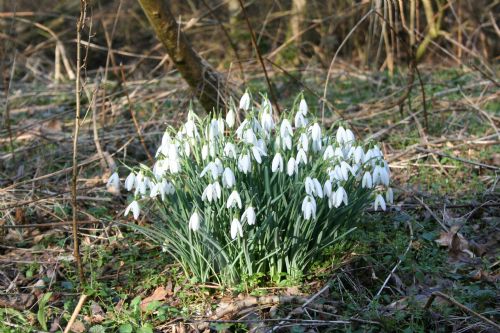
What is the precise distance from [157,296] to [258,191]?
723mm

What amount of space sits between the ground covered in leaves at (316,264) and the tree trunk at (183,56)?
338 millimetres

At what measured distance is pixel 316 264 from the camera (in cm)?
343

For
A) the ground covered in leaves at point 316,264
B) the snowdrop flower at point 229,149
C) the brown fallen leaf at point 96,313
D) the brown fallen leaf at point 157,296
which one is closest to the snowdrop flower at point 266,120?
the snowdrop flower at point 229,149

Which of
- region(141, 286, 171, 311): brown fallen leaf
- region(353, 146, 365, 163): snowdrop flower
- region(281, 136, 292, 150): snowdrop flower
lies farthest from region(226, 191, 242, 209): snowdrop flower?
region(141, 286, 171, 311): brown fallen leaf

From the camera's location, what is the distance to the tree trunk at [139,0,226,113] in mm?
4709

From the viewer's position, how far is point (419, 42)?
791 cm

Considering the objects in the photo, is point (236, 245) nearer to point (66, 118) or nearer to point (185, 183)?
point (185, 183)

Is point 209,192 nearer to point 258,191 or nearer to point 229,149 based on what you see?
point 229,149

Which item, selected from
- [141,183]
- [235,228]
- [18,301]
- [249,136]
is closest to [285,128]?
[249,136]

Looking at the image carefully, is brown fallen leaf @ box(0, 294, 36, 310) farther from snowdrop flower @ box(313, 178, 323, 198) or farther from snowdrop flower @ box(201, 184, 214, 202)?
snowdrop flower @ box(313, 178, 323, 198)

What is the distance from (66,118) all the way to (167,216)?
3342mm

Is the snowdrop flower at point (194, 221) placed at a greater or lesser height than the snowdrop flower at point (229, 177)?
lesser

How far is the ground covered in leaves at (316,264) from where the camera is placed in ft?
10.1

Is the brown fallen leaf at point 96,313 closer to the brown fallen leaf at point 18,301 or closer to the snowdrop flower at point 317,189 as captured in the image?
the brown fallen leaf at point 18,301
